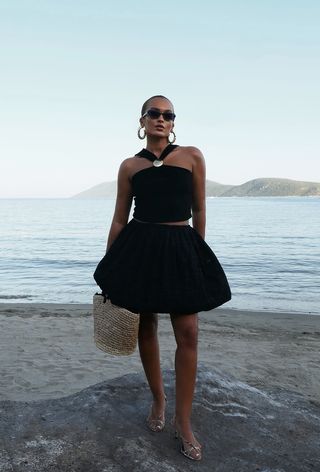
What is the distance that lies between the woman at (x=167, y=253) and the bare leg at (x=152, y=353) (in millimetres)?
14

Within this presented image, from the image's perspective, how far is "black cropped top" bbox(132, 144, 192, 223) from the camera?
317 cm

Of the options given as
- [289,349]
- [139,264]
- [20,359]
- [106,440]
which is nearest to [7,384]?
[20,359]

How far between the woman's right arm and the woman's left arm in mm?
439

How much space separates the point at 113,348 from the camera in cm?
335

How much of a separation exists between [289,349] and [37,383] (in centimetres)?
441

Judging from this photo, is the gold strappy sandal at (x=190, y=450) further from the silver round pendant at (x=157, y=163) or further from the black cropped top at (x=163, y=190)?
the silver round pendant at (x=157, y=163)

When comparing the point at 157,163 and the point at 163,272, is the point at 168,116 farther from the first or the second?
the point at 163,272

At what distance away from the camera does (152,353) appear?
135 inches

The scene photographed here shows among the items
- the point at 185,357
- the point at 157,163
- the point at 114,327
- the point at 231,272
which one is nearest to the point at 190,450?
the point at 185,357

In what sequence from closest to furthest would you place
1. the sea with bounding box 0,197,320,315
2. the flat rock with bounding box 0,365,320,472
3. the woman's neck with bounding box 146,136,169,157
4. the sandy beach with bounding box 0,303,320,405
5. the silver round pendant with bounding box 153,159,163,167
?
the flat rock with bounding box 0,365,320,472, the silver round pendant with bounding box 153,159,163,167, the woman's neck with bounding box 146,136,169,157, the sandy beach with bounding box 0,303,320,405, the sea with bounding box 0,197,320,315

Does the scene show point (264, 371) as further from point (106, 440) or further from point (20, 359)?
point (106, 440)

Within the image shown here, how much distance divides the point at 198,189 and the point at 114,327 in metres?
1.08

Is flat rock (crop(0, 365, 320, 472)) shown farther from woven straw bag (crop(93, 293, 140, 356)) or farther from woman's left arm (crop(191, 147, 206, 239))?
woman's left arm (crop(191, 147, 206, 239))

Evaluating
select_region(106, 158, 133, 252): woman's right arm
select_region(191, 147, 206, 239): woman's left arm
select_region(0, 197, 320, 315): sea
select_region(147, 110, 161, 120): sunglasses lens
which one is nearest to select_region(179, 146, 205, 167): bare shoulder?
select_region(191, 147, 206, 239): woman's left arm
